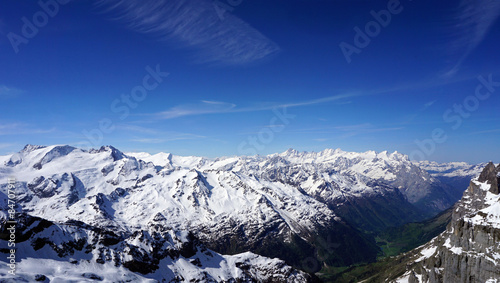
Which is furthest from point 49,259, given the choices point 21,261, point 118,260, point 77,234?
point 118,260

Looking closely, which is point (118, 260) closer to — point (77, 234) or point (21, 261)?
point (77, 234)

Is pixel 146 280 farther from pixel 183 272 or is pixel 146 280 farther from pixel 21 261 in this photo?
pixel 21 261

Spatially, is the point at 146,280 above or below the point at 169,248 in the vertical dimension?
below

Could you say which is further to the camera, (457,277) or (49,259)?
(49,259)

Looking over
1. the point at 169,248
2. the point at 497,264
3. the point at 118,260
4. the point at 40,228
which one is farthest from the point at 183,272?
the point at 497,264

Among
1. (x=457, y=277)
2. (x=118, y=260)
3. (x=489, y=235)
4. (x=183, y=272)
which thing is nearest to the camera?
(x=489, y=235)

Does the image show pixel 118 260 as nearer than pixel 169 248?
Yes

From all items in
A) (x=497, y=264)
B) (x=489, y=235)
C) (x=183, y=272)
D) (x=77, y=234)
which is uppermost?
(x=77, y=234)

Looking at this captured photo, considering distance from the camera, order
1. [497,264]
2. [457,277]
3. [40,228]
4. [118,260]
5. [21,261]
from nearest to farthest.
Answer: [497,264], [457,277], [21,261], [40,228], [118,260]

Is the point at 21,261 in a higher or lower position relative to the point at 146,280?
higher
